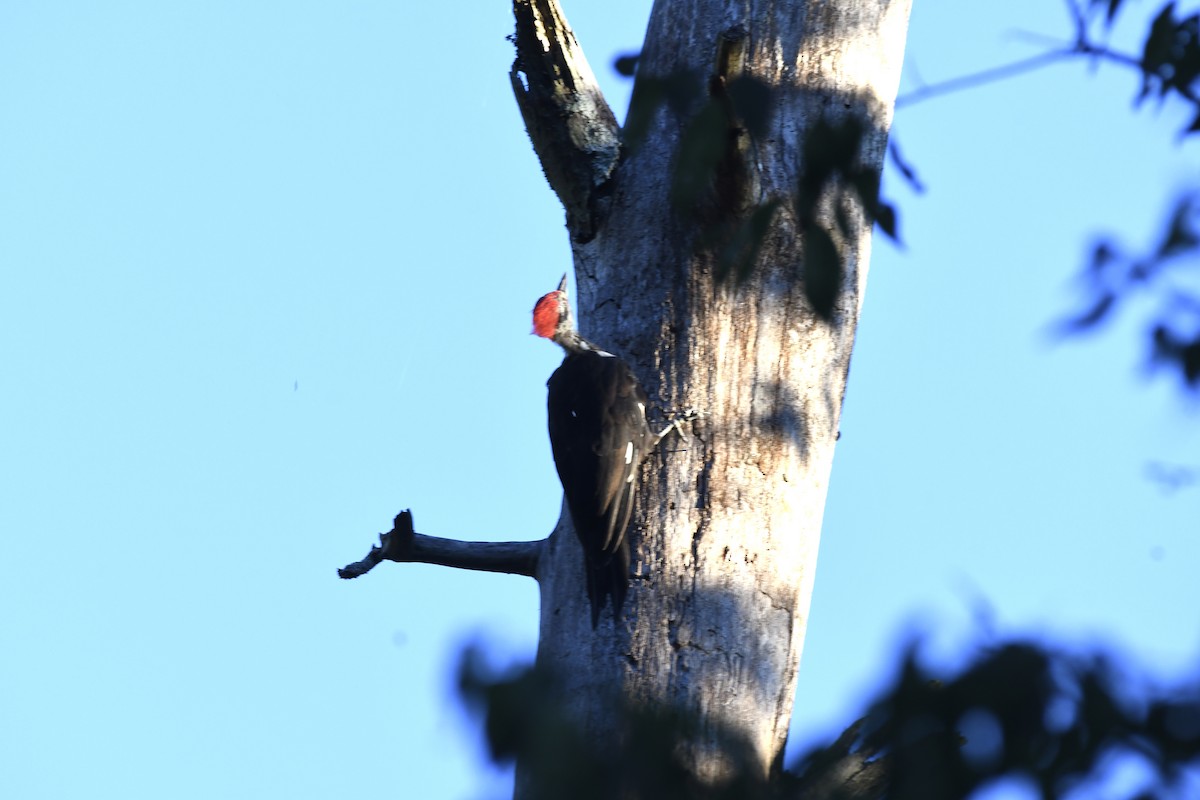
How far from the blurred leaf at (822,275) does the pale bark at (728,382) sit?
1.41 meters

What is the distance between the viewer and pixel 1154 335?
93.1 inches

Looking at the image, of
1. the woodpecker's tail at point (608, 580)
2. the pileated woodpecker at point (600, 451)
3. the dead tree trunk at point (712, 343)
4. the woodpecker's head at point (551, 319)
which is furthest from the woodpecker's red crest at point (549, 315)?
the woodpecker's tail at point (608, 580)

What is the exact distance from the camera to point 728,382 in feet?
11.3

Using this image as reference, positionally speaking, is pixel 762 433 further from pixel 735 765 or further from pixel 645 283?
pixel 735 765

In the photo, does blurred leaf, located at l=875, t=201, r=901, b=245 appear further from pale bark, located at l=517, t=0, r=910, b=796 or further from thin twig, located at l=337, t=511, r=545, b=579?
thin twig, located at l=337, t=511, r=545, b=579

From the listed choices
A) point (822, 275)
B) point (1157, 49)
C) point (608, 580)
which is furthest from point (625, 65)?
point (822, 275)

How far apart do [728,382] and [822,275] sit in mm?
1802

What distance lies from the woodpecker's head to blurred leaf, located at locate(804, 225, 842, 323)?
12.8ft

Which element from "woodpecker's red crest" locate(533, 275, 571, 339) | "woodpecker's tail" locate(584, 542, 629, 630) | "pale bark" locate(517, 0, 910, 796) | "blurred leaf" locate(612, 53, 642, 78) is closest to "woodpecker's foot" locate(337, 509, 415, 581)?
"pale bark" locate(517, 0, 910, 796)

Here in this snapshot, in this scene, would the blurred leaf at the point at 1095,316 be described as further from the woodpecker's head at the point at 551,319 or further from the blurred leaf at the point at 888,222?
the woodpecker's head at the point at 551,319

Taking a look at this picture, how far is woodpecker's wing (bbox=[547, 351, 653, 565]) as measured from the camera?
3.42 meters

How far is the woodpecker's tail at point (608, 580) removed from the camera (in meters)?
3.22

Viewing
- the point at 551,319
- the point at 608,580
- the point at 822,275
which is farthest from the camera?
the point at 551,319

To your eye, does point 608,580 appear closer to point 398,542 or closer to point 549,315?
point 398,542
